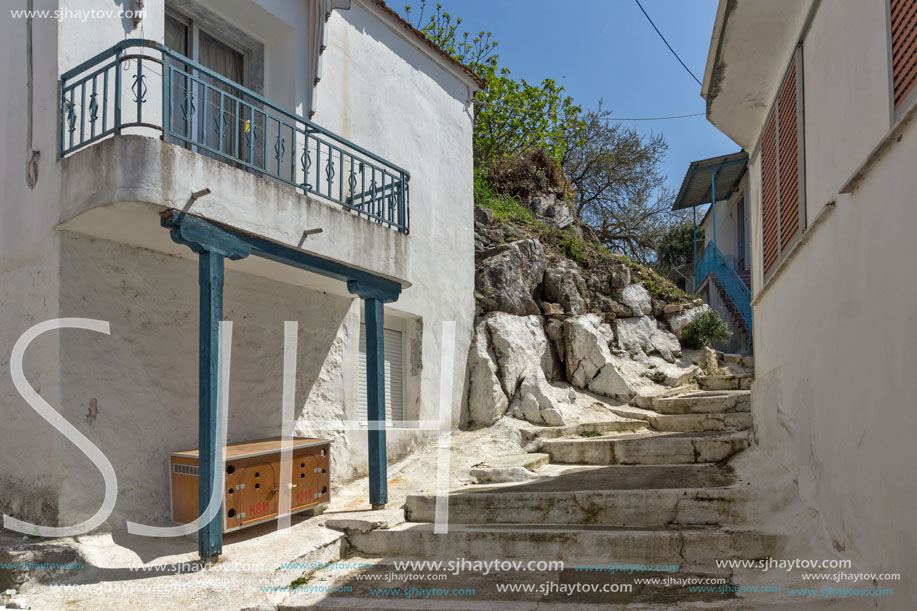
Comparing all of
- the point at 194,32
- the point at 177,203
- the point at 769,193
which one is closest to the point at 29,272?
the point at 177,203

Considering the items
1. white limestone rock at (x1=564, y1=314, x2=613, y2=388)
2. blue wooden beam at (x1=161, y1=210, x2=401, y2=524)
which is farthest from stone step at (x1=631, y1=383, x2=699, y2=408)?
blue wooden beam at (x1=161, y1=210, x2=401, y2=524)

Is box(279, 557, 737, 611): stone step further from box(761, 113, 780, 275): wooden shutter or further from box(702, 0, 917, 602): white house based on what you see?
box(761, 113, 780, 275): wooden shutter

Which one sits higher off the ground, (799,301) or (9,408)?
(799,301)

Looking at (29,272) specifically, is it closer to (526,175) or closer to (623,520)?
(623,520)

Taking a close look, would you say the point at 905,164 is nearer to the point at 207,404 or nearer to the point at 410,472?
the point at 207,404

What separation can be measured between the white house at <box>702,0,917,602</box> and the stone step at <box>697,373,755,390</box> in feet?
11.2

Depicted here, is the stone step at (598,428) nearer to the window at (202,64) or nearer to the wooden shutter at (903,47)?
the window at (202,64)

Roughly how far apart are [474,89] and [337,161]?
13.8 feet

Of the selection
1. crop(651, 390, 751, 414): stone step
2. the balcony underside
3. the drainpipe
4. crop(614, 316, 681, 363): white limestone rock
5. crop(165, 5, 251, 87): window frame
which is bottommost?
crop(651, 390, 751, 414): stone step

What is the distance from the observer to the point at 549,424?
10.5 metres

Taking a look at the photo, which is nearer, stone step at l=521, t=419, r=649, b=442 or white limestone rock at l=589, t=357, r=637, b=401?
stone step at l=521, t=419, r=649, b=442

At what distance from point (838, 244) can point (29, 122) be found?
6.57 meters

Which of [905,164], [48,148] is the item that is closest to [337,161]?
[48,148]

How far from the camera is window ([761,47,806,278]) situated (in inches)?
240
